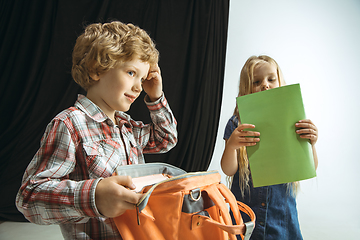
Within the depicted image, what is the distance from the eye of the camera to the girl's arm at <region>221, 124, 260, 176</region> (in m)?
0.69

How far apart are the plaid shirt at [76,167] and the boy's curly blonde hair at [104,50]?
3.1 inches

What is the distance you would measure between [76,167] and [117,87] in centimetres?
20

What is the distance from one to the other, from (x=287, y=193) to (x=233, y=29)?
1.90 meters

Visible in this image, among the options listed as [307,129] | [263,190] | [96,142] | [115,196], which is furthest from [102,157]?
[263,190]

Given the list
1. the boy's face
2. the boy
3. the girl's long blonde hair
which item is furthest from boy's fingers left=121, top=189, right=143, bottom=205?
the girl's long blonde hair

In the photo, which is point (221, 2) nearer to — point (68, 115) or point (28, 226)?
point (68, 115)

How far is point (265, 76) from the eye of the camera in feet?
3.09

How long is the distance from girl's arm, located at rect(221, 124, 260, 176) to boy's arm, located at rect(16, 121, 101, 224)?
42 centimetres

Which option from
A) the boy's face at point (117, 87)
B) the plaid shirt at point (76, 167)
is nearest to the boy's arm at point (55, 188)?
the plaid shirt at point (76, 167)

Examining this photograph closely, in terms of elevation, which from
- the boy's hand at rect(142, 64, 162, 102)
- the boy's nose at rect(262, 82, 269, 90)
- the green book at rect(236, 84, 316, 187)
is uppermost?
the boy's nose at rect(262, 82, 269, 90)

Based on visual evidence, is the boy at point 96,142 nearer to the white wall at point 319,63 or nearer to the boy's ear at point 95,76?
the boy's ear at point 95,76

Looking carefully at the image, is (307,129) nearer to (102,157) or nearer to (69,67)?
(102,157)

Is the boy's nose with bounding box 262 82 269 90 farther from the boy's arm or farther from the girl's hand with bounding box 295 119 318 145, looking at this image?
the boy's arm

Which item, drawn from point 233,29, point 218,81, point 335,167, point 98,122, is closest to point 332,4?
point 233,29
